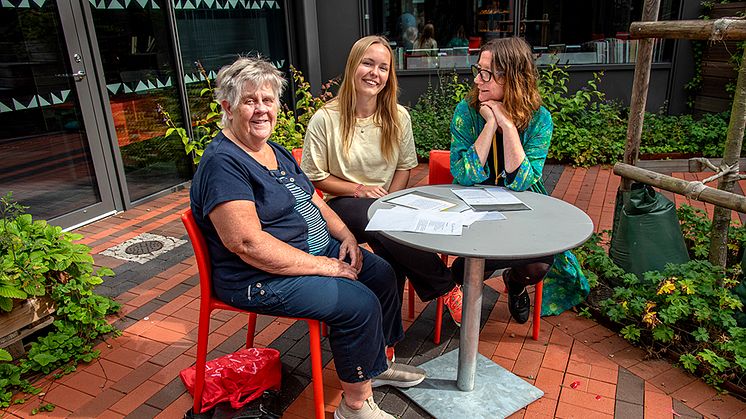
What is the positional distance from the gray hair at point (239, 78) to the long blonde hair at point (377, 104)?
2.29 feet

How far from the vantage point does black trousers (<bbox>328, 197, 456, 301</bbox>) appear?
2328 mm

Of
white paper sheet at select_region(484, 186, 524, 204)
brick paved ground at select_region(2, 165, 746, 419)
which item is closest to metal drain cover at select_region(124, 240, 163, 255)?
→ brick paved ground at select_region(2, 165, 746, 419)

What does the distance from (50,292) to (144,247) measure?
127 centimetres

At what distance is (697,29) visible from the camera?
2.34 metres

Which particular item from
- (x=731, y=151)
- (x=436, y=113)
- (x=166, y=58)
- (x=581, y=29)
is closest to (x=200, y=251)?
(x=731, y=151)

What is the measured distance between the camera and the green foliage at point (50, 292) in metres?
2.22

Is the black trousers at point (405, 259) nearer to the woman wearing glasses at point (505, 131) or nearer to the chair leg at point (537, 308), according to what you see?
the woman wearing glasses at point (505, 131)

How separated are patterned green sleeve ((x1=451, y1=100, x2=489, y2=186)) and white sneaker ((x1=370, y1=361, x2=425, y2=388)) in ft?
3.02

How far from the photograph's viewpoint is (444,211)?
6.88ft

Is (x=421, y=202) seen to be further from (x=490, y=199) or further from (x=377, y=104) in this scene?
(x=377, y=104)

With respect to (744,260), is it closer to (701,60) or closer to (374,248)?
(374,248)

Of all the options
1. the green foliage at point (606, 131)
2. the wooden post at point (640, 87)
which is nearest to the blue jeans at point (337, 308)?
the wooden post at point (640, 87)

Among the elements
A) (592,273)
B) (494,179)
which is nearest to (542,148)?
(494,179)

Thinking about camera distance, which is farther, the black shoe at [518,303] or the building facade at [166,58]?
the building facade at [166,58]
